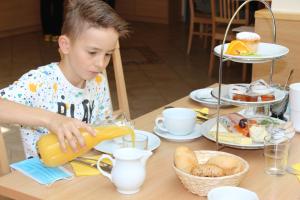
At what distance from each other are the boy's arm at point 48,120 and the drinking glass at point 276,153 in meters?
0.47

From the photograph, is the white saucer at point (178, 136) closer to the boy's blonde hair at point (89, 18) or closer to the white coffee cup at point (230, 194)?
the boy's blonde hair at point (89, 18)

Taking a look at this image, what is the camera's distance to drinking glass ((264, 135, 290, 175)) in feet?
4.71

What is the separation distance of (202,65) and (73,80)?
390cm

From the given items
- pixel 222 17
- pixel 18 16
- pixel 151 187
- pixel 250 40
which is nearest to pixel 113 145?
pixel 151 187

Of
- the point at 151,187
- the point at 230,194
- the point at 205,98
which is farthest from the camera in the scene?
the point at 205,98

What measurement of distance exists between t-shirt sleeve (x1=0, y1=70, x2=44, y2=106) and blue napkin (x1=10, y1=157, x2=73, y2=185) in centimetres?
21

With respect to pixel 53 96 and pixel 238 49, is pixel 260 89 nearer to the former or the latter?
pixel 238 49

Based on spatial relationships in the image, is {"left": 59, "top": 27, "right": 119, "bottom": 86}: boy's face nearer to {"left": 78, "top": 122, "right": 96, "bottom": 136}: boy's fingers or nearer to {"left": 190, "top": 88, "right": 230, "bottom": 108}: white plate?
{"left": 78, "top": 122, "right": 96, "bottom": 136}: boy's fingers

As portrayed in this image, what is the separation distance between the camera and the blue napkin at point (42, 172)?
1326 millimetres

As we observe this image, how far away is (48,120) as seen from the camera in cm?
135

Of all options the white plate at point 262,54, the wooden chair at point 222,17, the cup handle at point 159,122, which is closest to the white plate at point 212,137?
the cup handle at point 159,122

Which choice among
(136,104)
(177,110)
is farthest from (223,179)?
(136,104)

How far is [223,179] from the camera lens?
4.04ft

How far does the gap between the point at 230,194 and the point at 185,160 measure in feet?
0.58
